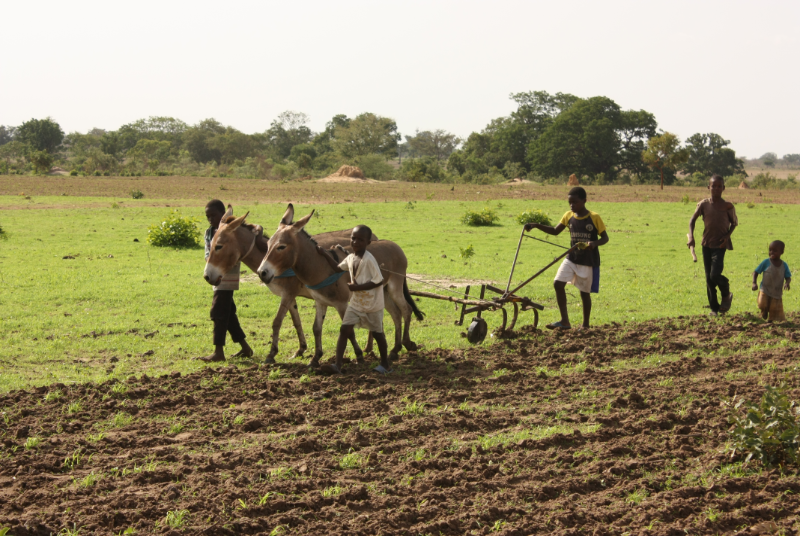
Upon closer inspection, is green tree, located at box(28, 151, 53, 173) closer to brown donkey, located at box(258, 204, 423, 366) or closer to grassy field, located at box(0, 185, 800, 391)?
grassy field, located at box(0, 185, 800, 391)

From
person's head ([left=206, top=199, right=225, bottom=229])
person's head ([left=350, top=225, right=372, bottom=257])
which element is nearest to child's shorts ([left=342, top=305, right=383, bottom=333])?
person's head ([left=350, top=225, right=372, bottom=257])

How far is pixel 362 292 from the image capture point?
7738mm

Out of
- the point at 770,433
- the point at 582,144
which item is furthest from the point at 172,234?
the point at 582,144

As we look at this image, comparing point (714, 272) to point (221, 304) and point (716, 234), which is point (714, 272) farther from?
point (221, 304)

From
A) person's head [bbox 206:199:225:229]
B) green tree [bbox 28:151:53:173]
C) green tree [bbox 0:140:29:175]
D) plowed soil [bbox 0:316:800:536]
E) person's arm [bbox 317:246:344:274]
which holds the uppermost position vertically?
green tree [bbox 0:140:29:175]

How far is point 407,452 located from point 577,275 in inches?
207

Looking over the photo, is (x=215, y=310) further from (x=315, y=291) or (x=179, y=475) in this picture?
(x=179, y=475)

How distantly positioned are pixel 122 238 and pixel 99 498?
17.4 meters

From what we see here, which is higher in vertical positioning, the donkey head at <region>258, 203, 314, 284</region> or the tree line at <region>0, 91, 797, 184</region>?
the tree line at <region>0, 91, 797, 184</region>

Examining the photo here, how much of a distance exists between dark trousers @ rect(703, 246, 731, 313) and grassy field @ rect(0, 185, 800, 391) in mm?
733

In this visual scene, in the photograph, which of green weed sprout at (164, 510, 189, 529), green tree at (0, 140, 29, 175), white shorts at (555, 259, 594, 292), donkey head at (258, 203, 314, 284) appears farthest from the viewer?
green tree at (0, 140, 29, 175)

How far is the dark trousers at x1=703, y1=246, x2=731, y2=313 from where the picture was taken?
1068 cm

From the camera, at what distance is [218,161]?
346ft

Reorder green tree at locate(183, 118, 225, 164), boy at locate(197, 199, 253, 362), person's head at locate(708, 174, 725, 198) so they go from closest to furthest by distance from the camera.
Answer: boy at locate(197, 199, 253, 362) → person's head at locate(708, 174, 725, 198) → green tree at locate(183, 118, 225, 164)
